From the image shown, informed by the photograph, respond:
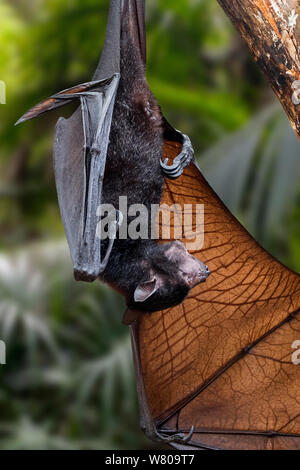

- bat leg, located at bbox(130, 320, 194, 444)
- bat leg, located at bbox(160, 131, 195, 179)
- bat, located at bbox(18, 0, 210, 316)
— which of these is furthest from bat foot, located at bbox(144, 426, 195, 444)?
bat leg, located at bbox(160, 131, 195, 179)

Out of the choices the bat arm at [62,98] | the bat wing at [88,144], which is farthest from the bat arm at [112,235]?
the bat arm at [62,98]

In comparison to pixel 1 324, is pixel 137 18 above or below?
above

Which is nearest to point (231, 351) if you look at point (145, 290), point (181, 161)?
point (145, 290)

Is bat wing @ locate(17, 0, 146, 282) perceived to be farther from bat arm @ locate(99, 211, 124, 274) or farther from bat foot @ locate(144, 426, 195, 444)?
bat foot @ locate(144, 426, 195, 444)

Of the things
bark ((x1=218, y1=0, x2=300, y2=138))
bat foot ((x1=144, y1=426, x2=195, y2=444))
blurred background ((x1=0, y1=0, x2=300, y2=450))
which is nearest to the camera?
bark ((x1=218, y1=0, x2=300, y2=138))

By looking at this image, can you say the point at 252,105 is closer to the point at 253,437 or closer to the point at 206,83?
the point at 206,83

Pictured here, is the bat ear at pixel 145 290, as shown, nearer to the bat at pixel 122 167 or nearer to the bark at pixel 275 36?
the bat at pixel 122 167

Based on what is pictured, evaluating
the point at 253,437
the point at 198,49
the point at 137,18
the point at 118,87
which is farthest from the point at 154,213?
the point at 198,49
